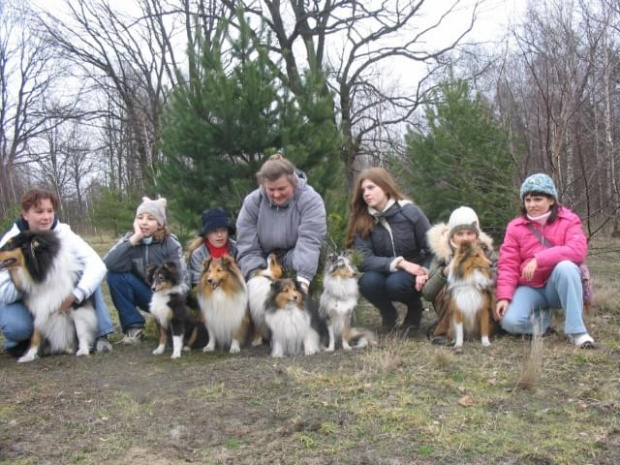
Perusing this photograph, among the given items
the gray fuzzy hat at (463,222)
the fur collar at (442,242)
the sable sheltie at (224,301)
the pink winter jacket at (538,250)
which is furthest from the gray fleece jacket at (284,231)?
the pink winter jacket at (538,250)

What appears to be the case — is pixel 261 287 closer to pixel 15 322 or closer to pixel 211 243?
pixel 211 243

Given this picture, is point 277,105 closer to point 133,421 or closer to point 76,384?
point 76,384

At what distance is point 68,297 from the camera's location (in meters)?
4.96

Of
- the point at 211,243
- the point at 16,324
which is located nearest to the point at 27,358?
the point at 16,324

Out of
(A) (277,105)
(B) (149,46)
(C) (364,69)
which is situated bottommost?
(A) (277,105)

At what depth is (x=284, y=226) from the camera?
→ 5.04 metres

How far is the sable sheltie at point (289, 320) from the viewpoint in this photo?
4711 mm

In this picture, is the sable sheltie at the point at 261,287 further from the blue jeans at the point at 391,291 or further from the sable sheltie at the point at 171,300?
the blue jeans at the point at 391,291

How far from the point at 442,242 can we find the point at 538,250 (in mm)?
834

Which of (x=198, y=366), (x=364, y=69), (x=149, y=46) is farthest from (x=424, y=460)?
(x=149, y=46)

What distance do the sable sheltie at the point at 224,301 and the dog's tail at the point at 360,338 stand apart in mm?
1024

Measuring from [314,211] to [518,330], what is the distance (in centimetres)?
212

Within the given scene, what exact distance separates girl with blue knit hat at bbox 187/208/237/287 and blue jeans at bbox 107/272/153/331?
595 millimetres

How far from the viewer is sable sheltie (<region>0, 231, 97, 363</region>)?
4801mm
